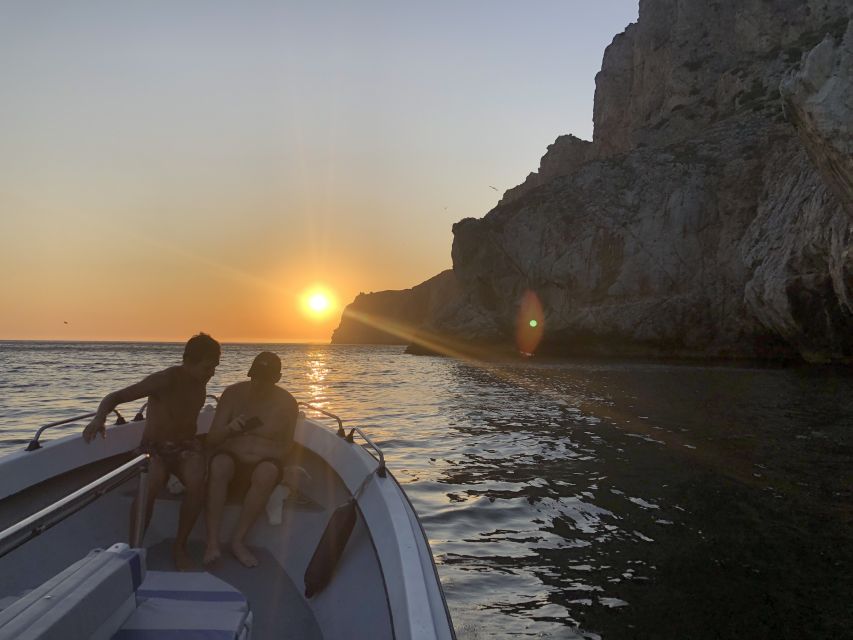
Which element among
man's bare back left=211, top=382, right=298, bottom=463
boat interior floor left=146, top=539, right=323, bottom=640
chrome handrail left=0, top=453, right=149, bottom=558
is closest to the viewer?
chrome handrail left=0, top=453, right=149, bottom=558

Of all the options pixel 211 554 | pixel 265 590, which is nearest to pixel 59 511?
pixel 265 590

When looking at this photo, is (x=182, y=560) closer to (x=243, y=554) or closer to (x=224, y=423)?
(x=243, y=554)

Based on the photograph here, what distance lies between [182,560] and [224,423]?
109 cm

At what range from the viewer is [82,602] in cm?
203

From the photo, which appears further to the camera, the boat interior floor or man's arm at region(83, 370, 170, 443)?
man's arm at region(83, 370, 170, 443)

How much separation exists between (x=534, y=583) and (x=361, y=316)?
184 metres

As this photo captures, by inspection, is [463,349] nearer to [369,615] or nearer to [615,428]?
[615,428]

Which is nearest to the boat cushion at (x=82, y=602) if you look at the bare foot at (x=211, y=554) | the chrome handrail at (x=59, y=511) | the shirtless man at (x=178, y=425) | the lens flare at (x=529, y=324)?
the chrome handrail at (x=59, y=511)

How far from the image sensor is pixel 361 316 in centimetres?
18712

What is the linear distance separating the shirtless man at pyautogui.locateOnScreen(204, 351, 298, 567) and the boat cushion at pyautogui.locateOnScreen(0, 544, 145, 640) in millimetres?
2098

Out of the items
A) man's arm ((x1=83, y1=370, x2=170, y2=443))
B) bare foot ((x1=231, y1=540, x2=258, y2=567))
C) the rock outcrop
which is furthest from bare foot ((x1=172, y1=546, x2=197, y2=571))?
the rock outcrop

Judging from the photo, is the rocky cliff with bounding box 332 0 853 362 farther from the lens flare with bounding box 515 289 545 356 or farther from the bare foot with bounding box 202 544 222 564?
the bare foot with bounding box 202 544 222 564

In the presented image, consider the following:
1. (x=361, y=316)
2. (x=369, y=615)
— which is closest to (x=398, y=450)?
(x=369, y=615)

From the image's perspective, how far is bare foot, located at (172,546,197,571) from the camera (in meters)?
4.34
